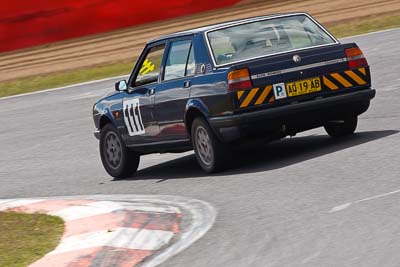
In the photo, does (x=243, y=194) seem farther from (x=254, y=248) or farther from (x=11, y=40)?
(x=11, y=40)

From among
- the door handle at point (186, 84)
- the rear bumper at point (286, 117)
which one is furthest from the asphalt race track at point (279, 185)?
the door handle at point (186, 84)

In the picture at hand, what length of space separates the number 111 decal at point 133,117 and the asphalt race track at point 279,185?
514 millimetres

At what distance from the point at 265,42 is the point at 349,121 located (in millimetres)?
1265

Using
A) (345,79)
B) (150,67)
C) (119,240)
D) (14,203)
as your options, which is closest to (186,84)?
(150,67)

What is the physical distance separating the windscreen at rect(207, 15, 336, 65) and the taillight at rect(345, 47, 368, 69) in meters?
0.28

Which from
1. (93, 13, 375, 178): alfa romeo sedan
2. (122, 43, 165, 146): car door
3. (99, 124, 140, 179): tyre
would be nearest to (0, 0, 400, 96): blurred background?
(99, 124, 140, 179): tyre

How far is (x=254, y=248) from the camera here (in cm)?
723

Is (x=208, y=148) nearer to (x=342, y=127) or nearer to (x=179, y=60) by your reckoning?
(x=179, y=60)

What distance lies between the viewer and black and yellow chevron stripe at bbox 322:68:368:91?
1077 cm

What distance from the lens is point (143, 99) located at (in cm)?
1175

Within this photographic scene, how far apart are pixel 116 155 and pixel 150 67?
1176 millimetres

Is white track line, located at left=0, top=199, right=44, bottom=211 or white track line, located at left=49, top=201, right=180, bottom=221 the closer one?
white track line, located at left=49, top=201, right=180, bottom=221

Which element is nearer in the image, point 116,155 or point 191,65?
point 191,65

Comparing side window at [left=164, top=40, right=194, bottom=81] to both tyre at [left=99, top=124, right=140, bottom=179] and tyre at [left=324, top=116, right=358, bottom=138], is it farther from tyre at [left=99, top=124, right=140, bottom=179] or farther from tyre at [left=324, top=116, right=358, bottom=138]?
tyre at [left=324, top=116, right=358, bottom=138]
